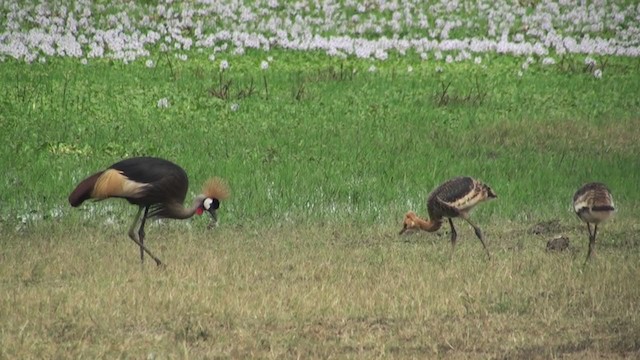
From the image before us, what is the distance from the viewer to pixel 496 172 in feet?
48.0

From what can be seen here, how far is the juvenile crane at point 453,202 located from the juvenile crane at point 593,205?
823mm

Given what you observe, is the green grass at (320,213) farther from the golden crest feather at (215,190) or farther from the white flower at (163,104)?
the golden crest feather at (215,190)

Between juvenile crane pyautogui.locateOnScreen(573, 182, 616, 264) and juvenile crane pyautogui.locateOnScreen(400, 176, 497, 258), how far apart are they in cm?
82

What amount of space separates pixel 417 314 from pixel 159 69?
11690mm

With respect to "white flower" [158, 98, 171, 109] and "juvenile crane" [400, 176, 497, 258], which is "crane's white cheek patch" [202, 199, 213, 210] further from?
"white flower" [158, 98, 171, 109]

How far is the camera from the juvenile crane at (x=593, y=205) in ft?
34.7

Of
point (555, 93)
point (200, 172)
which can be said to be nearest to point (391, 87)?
point (555, 93)

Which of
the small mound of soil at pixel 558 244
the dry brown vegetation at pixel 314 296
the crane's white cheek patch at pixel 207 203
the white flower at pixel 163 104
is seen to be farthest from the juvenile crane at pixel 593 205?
the white flower at pixel 163 104

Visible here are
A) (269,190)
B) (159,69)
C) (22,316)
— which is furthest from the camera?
(159,69)

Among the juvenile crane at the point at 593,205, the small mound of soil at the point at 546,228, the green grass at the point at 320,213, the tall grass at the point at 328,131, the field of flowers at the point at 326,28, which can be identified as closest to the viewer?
the green grass at the point at 320,213

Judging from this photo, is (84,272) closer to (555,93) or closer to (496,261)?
(496,261)

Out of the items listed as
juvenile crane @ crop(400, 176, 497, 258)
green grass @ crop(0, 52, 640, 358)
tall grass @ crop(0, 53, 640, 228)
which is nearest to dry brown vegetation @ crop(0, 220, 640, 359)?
green grass @ crop(0, 52, 640, 358)

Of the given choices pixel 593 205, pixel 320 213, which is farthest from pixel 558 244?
pixel 320 213

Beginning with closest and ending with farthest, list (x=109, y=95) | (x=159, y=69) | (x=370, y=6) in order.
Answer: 1. (x=109, y=95)
2. (x=159, y=69)
3. (x=370, y=6)
